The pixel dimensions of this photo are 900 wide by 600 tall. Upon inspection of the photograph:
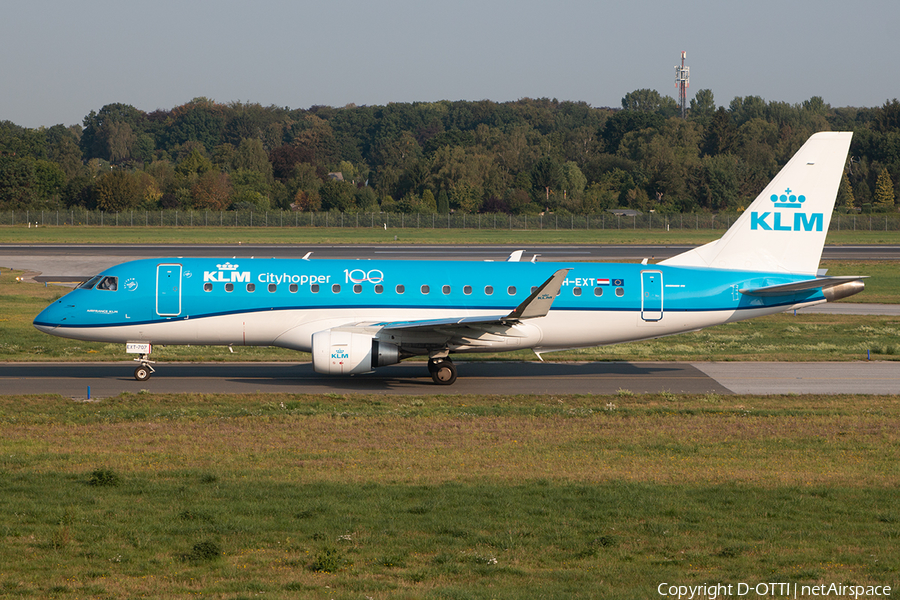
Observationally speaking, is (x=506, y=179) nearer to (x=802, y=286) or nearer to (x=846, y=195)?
(x=846, y=195)

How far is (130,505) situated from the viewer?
544 inches

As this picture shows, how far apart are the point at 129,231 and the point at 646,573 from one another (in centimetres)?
11262

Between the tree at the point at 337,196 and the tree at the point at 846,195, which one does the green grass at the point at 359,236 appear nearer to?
the tree at the point at 337,196

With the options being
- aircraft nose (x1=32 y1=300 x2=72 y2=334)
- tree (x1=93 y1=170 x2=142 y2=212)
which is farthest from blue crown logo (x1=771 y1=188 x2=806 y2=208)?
tree (x1=93 y1=170 x2=142 y2=212)

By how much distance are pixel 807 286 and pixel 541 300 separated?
8.56m

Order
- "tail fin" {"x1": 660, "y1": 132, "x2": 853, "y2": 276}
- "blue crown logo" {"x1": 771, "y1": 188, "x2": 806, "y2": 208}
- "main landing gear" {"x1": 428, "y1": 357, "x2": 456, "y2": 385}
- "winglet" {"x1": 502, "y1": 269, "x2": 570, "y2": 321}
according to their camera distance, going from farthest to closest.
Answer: "blue crown logo" {"x1": 771, "y1": 188, "x2": 806, "y2": 208} < "tail fin" {"x1": 660, "y1": 132, "x2": 853, "y2": 276} < "main landing gear" {"x1": 428, "y1": 357, "x2": 456, "y2": 385} < "winglet" {"x1": 502, "y1": 269, "x2": 570, "y2": 321}

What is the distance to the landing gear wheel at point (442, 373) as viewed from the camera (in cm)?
2783

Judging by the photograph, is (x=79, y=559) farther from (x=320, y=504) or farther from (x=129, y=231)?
(x=129, y=231)

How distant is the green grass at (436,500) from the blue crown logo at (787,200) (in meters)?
8.33

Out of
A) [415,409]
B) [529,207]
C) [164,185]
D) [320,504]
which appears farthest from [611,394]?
[164,185]

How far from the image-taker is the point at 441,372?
27844 mm

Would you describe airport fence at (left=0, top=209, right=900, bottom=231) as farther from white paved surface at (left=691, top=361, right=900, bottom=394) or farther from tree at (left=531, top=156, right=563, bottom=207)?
white paved surface at (left=691, top=361, right=900, bottom=394)

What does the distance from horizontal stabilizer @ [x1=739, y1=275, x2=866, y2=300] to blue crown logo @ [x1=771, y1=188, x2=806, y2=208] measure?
8.64ft

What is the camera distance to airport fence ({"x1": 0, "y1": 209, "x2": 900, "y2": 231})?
4818 inches
